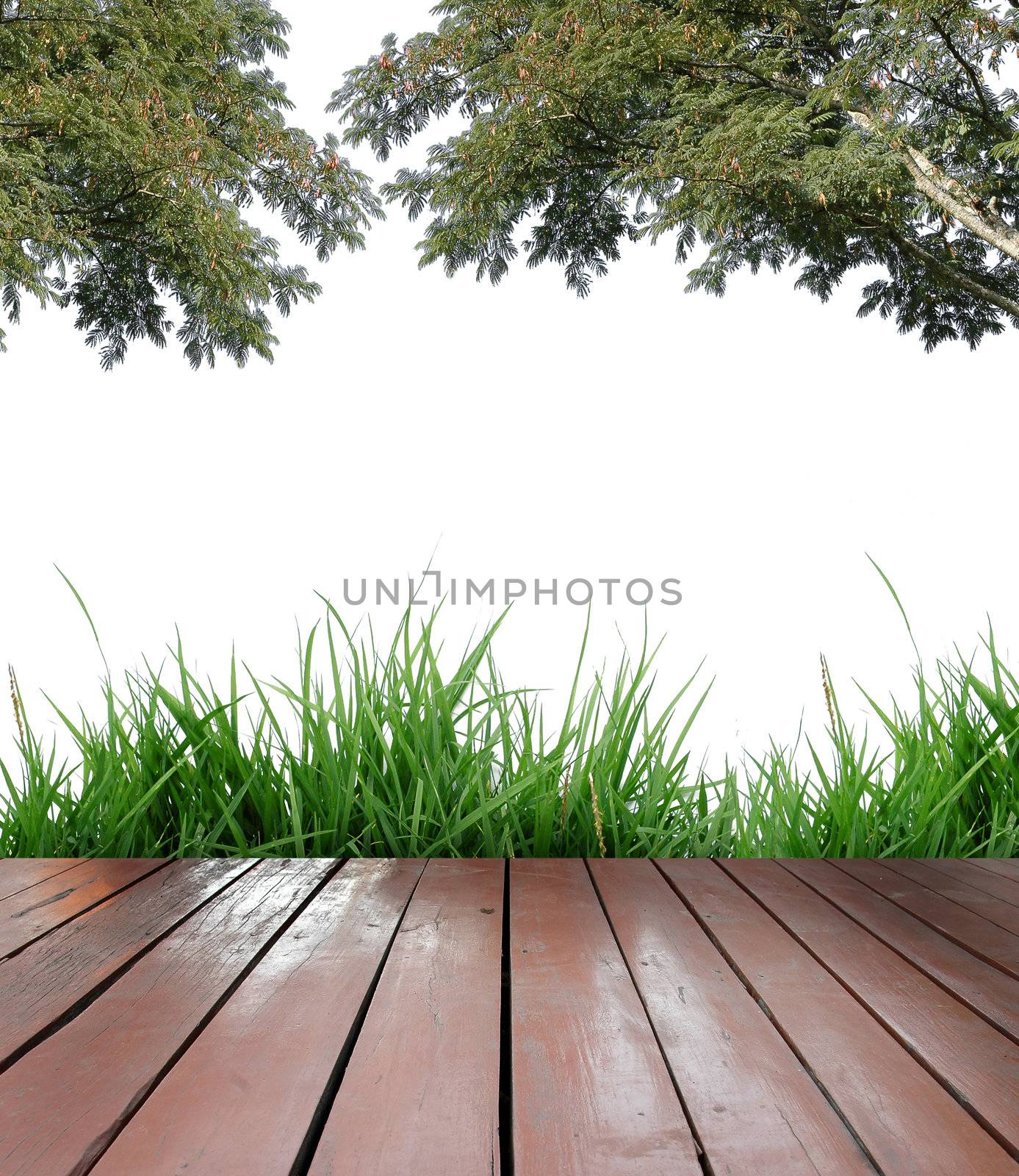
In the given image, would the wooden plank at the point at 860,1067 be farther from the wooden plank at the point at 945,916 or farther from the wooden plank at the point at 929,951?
the wooden plank at the point at 945,916

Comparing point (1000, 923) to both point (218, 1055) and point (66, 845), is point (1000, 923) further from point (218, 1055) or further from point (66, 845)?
point (66, 845)

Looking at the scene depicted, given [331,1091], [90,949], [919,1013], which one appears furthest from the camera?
[90,949]

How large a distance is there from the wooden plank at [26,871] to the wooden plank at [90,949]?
8.6 inches

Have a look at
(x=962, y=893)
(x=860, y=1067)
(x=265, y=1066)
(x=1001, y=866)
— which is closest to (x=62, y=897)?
(x=265, y=1066)

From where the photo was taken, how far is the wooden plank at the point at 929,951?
3.54 feet

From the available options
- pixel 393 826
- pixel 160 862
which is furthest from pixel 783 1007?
pixel 160 862

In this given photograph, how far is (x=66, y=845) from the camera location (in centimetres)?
207

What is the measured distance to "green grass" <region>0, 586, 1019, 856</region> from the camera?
2.01m

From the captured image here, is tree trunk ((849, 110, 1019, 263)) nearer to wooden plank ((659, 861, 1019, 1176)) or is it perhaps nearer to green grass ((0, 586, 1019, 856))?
green grass ((0, 586, 1019, 856))

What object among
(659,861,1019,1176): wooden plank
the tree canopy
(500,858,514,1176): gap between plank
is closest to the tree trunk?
the tree canopy

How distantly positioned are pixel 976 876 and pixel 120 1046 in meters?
1.64

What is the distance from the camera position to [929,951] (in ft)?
4.21

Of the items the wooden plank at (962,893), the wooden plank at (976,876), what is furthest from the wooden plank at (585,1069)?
the wooden plank at (976,876)

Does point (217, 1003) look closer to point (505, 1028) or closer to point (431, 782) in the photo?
point (505, 1028)
